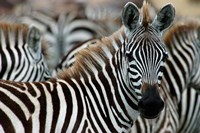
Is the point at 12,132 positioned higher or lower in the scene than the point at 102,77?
lower

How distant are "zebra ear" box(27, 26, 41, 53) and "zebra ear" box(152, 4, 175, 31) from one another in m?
2.93

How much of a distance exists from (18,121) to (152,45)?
1.44 metres

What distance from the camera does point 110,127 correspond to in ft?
21.0

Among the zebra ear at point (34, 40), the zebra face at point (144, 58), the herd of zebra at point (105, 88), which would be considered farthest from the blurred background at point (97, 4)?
the zebra face at point (144, 58)

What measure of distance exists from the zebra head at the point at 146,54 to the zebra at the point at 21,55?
2.66m

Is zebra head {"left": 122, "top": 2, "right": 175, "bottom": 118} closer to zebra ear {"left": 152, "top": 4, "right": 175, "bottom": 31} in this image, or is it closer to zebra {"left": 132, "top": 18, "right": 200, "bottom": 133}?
zebra ear {"left": 152, "top": 4, "right": 175, "bottom": 31}

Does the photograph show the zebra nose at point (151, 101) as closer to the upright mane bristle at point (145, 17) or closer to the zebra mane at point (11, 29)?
the upright mane bristle at point (145, 17)

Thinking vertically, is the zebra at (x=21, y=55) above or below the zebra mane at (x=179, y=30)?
above

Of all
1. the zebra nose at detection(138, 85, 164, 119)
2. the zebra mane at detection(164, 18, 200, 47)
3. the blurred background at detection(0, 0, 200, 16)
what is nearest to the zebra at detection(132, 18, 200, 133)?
the zebra mane at detection(164, 18, 200, 47)

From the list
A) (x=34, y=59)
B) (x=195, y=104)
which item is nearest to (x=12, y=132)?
(x=34, y=59)

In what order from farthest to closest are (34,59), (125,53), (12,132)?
1. (34,59)
2. (125,53)
3. (12,132)

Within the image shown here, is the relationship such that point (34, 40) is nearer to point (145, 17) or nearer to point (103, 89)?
point (103, 89)

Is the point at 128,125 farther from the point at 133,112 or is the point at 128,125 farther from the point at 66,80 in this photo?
the point at 66,80

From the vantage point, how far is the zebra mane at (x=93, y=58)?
652 centimetres
